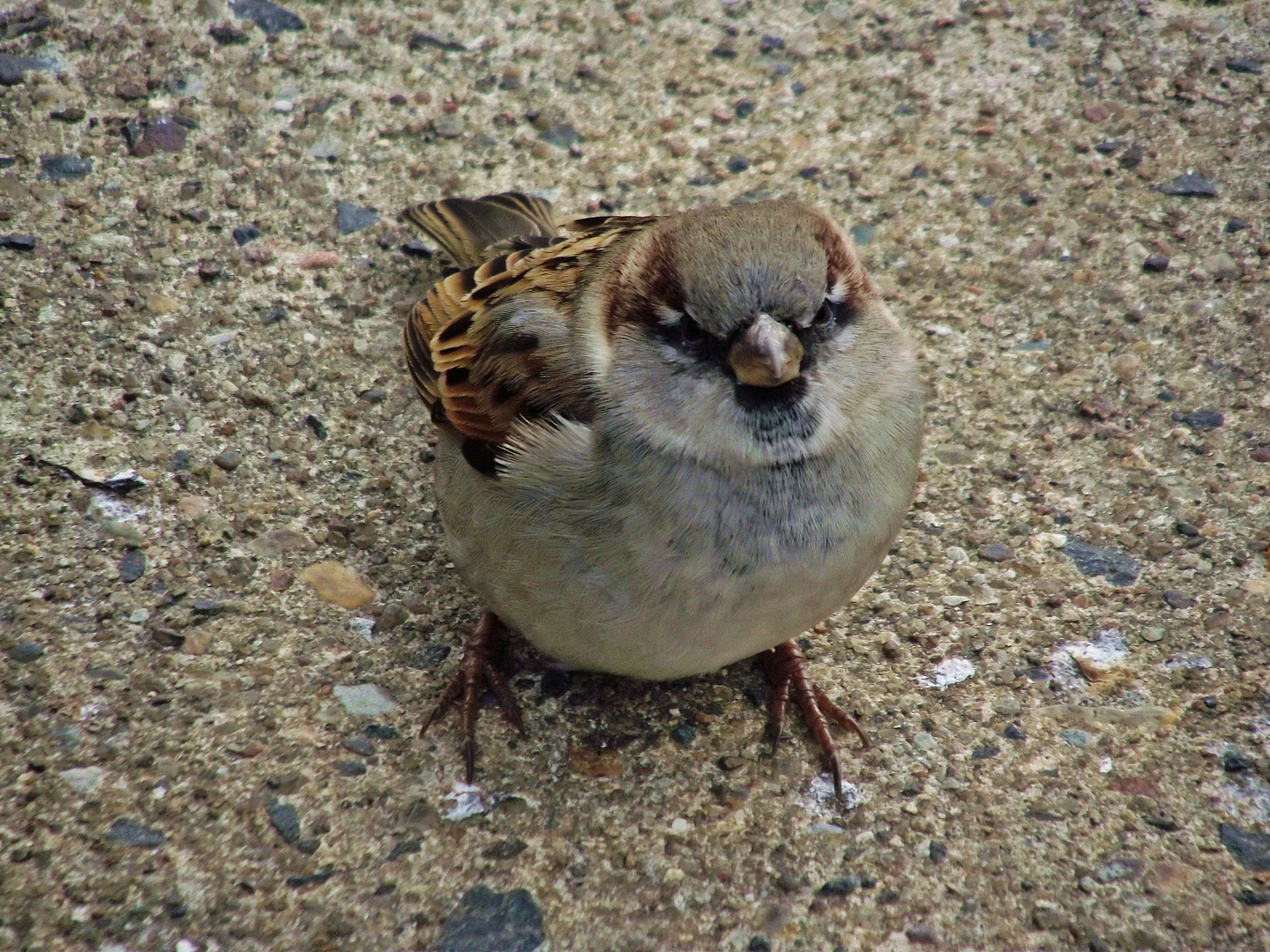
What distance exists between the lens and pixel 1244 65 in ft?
13.0

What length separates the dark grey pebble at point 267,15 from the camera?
395 centimetres

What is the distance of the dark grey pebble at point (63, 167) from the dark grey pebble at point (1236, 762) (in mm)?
3277

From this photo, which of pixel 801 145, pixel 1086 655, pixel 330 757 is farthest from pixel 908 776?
pixel 801 145

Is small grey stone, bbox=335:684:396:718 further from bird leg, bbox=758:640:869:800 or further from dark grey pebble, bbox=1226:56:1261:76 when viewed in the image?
dark grey pebble, bbox=1226:56:1261:76

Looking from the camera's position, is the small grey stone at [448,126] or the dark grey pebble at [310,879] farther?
the small grey stone at [448,126]

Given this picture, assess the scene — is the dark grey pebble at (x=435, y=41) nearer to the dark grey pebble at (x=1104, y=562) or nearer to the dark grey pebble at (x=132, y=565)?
the dark grey pebble at (x=132, y=565)

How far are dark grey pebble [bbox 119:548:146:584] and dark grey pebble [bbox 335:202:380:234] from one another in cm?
124

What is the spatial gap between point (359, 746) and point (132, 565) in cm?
70

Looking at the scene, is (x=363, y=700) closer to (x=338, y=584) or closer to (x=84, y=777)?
(x=338, y=584)

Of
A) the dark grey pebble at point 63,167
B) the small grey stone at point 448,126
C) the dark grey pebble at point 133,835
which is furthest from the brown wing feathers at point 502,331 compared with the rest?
the dark grey pebble at point 63,167

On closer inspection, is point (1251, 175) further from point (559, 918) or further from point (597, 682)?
point (559, 918)

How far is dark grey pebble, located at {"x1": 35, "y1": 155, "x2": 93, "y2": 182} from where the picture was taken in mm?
A: 3457

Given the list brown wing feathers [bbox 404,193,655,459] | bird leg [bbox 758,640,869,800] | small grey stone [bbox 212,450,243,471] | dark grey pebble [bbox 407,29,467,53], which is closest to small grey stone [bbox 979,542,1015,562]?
bird leg [bbox 758,640,869,800]

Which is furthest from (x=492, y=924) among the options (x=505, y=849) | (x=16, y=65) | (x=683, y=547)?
(x=16, y=65)
